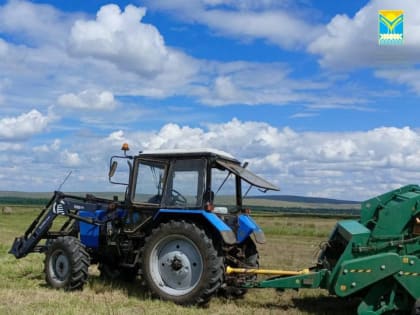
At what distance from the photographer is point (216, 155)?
29.8 feet

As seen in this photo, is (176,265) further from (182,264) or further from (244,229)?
(244,229)

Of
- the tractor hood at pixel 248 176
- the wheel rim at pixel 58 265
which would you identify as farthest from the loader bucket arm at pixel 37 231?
the tractor hood at pixel 248 176

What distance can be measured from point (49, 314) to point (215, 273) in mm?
2343

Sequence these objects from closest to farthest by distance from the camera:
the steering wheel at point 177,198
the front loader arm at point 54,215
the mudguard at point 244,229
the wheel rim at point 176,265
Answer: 1. the wheel rim at point 176,265
2. the steering wheel at point 177,198
3. the mudguard at point 244,229
4. the front loader arm at point 54,215

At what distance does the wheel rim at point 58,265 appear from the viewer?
9.67 metres

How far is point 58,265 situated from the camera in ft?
32.3

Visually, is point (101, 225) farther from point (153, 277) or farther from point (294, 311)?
point (294, 311)

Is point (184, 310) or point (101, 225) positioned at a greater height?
point (101, 225)

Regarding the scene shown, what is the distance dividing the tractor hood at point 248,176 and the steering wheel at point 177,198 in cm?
80

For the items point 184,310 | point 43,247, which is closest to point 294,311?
point 184,310

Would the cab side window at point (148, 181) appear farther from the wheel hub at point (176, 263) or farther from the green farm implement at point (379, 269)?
the green farm implement at point (379, 269)

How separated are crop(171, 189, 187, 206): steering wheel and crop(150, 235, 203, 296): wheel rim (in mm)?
592

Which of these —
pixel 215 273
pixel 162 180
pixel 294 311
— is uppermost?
pixel 162 180

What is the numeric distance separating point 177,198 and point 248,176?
46.4 inches
